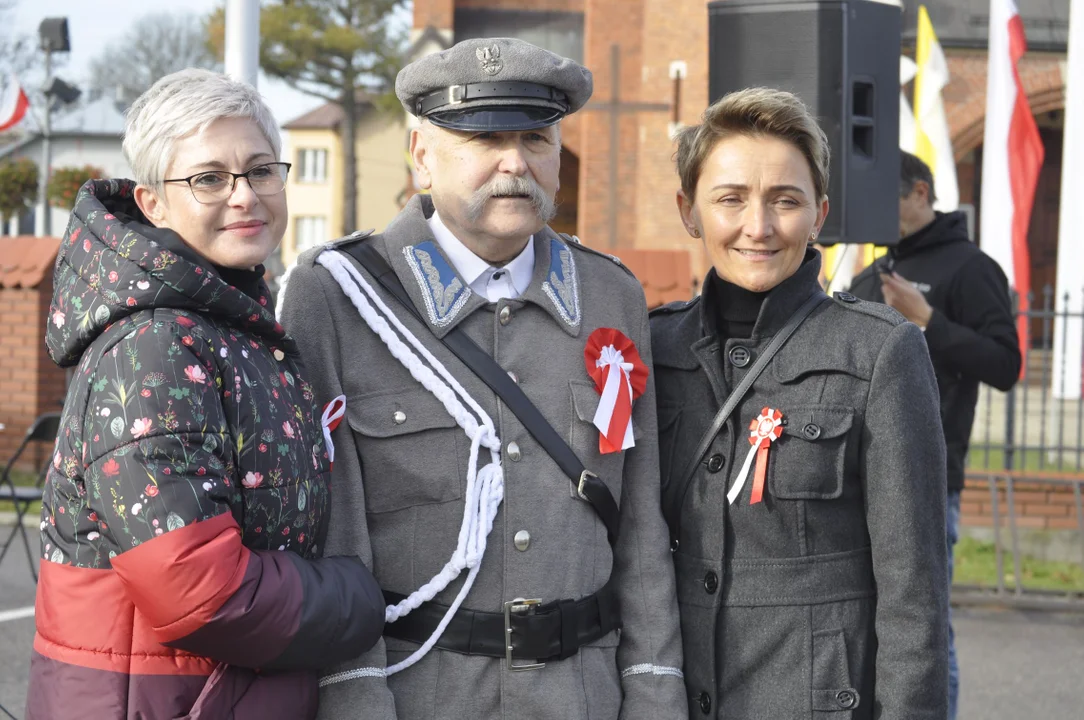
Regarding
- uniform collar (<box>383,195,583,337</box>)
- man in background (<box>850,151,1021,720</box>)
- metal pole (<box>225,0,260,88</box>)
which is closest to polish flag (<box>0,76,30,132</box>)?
metal pole (<box>225,0,260,88</box>)

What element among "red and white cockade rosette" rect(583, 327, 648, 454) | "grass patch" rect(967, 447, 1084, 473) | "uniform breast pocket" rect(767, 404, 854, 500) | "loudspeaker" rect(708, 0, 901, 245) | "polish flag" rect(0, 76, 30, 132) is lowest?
"grass patch" rect(967, 447, 1084, 473)

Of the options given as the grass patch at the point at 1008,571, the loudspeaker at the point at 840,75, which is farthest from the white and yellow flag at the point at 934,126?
the loudspeaker at the point at 840,75

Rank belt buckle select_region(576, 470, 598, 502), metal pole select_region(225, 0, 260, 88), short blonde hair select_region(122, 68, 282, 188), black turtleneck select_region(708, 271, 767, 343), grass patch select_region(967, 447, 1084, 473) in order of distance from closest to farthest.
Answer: short blonde hair select_region(122, 68, 282, 188) < belt buckle select_region(576, 470, 598, 502) < black turtleneck select_region(708, 271, 767, 343) < metal pole select_region(225, 0, 260, 88) < grass patch select_region(967, 447, 1084, 473)

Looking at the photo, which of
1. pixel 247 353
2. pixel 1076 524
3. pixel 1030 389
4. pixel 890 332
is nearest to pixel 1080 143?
pixel 1030 389

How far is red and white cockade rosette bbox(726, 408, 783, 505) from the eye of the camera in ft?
8.23

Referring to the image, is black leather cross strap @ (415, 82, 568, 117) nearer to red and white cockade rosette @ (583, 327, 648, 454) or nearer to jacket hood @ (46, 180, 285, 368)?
Result: red and white cockade rosette @ (583, 327, 648, 454)

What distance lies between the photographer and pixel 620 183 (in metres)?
20.1

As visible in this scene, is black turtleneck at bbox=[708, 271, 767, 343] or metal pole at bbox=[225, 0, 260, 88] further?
metal pole at bbox=[225, 0, 260, 88]

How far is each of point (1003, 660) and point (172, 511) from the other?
538 cm

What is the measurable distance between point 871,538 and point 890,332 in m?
0.42

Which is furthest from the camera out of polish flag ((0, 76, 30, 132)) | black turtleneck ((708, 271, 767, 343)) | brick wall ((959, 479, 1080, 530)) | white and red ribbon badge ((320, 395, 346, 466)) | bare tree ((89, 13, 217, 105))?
bare tree ((89, 13, 217, 105))

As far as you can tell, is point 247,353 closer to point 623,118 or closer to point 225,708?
point 225,708

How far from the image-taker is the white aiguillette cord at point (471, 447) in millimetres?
2422

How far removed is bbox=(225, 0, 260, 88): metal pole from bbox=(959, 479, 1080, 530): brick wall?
5556 mm
